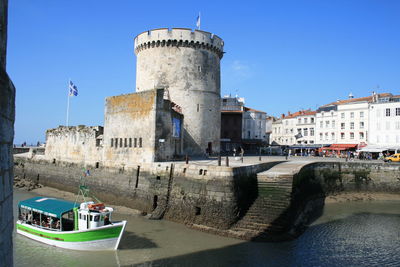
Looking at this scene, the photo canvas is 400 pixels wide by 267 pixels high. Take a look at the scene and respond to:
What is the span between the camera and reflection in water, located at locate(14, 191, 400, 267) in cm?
1133

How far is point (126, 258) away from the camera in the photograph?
38.8 feet

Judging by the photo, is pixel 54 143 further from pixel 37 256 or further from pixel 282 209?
pixel 282 209

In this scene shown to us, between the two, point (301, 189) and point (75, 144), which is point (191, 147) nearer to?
point (75, 144)

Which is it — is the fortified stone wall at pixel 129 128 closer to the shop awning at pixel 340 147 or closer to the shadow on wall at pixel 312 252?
the shadow on wall at pixel 312 252

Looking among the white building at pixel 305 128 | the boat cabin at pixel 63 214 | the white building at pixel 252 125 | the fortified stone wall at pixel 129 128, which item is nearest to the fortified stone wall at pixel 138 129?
the fortified stone wall at pixel 129 128

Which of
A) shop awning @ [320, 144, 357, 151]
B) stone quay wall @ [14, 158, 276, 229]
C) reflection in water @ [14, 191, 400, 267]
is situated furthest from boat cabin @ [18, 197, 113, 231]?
shop awning @ [320, 144, 357, 151]

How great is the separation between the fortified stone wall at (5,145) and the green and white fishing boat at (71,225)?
29.9 feet

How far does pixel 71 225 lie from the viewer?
1409 cm

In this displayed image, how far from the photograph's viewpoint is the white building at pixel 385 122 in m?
38.0

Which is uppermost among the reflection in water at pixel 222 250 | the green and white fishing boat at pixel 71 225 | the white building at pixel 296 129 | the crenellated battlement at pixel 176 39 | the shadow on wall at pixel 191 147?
the crenellated battlement at pixel 176 39

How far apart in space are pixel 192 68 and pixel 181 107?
3.52 m

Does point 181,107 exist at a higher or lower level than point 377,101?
lower

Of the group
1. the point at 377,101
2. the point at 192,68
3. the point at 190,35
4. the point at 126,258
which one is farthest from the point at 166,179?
the point at 377,101

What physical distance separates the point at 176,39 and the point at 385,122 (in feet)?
93.1
